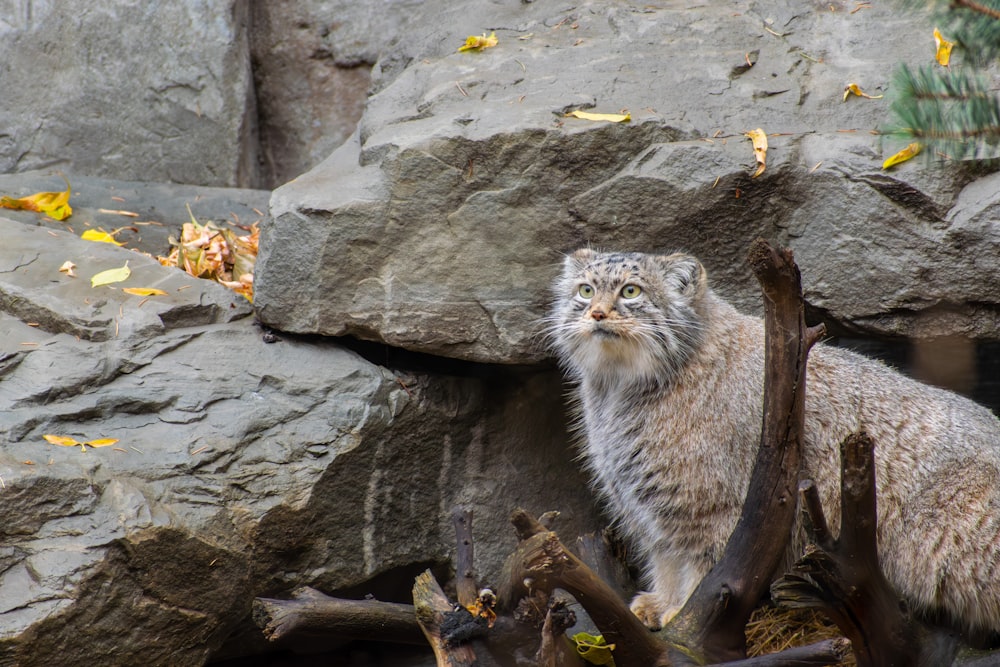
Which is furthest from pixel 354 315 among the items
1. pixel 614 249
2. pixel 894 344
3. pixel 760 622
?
pixel 894 344

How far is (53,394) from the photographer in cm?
549

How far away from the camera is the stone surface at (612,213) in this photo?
5.77 m

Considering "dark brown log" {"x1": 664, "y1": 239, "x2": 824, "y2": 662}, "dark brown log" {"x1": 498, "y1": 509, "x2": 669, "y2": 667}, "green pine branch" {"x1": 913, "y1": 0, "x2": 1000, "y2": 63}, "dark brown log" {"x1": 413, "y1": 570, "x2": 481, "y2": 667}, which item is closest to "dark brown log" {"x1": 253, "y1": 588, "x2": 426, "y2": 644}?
"dark brown log" {"x1": 413, "y1": 570, "x2": 481, "y2": 667}

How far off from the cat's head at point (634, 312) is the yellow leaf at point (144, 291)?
2.38 metres

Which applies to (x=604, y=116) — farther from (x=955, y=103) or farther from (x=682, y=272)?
(x=955, y=103)

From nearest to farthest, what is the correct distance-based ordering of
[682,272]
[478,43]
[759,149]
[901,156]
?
[682,272], [901,156], [759,149], [478,43]

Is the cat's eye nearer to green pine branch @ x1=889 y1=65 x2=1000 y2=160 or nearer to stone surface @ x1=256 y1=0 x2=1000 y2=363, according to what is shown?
stone surface @ x1=256 y1=0 x2=1000 y2=363

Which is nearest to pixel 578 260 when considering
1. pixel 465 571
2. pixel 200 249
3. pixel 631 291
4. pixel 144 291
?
pixel 631 291

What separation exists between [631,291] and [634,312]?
0.12 m

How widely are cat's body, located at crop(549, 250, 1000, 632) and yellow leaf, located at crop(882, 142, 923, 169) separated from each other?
1057mm

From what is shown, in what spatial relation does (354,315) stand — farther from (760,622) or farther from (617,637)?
(760,622)

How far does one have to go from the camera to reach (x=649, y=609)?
5773mm

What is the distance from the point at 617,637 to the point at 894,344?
10.3 ft

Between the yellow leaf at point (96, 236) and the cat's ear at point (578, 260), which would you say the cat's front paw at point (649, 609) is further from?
the yellow leaf at point (96, 236)
